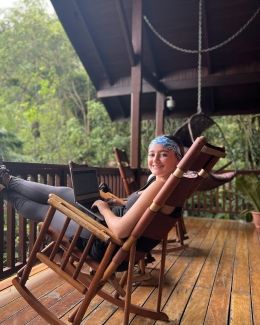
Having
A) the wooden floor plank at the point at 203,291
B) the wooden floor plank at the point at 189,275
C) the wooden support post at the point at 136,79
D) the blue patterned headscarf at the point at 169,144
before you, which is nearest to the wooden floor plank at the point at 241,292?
the wooden floor plank at the point at 203,291

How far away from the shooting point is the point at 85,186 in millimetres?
1896

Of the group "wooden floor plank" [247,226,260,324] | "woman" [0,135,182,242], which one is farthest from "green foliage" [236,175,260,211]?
"woman" [0,135,182,242]

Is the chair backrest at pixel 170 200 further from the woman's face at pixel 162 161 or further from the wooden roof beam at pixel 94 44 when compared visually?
the wooden roof beam at pixel 94 44

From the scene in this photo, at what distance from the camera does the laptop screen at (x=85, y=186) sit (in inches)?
71.2

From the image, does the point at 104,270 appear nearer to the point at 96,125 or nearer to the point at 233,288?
the point at 233,288

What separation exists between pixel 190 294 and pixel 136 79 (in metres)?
3.15

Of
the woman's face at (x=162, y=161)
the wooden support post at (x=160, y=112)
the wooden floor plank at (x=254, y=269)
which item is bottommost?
the wooden floor plank at (x=254, y=269)

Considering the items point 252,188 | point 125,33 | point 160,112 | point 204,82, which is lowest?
point 252,188

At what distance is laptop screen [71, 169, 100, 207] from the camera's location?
1.81 meters

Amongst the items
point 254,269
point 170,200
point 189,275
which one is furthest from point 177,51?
Answer: point 170,200

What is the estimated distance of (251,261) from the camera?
304cm

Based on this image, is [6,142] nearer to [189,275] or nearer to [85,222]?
[189,275]

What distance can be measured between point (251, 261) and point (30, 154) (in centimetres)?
1087

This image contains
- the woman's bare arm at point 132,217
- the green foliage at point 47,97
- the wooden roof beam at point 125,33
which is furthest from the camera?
the green foliage at point 47,97
